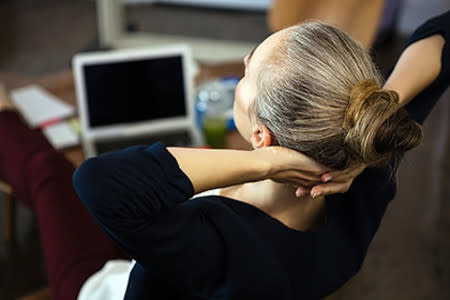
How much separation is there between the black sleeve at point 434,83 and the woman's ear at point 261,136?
0.40m

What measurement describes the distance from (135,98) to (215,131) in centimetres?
29

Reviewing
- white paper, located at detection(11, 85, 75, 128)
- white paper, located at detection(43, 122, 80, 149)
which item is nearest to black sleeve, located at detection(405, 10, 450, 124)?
white paper, located at detection(43, 122, 80, 149)

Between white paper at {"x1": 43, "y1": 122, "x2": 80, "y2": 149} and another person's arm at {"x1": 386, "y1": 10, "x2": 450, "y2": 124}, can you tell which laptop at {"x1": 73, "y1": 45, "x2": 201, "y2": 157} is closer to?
white paper at {"x1": 43, "y1": 122, "x2": 80, "y2": 149}

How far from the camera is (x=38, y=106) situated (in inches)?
68.8

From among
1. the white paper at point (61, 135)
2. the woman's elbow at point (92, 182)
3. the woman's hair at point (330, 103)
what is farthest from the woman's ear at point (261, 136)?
the white paper at point (61, 135)

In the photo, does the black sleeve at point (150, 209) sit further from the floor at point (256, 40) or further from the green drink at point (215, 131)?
the green drink at point (215, 131)

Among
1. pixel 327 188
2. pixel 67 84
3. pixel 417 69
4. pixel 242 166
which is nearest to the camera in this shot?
pixel 242 166

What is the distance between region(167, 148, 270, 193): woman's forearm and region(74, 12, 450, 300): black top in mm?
23

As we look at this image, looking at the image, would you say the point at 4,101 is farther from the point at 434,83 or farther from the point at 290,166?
the point at 434,83

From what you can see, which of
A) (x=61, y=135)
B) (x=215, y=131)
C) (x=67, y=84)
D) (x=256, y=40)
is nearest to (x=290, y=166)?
(x=215, y=131)

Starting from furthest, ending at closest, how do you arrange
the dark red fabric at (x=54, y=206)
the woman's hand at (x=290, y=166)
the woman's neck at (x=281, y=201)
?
the dark red fabric at (x=54, y=206), the woman's neck at (x=281, y=201), the woman's hand at (x=290, y=166)

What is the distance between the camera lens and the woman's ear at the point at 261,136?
0.84 m

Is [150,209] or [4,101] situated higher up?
[150,209]

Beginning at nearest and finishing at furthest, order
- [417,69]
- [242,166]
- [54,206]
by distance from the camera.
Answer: [242,166]
[417,69]
[54,206]
